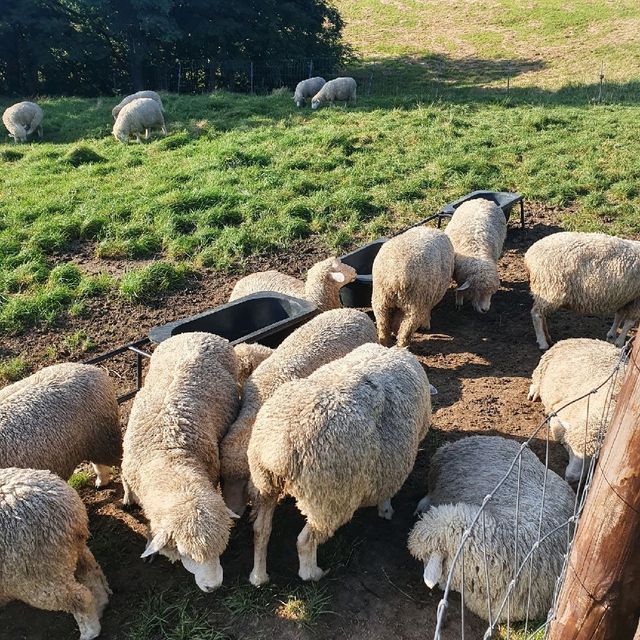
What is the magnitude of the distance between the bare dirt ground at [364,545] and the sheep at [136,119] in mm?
8776

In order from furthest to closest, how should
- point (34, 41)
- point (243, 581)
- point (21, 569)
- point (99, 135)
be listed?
1. point (34, 41)
2. point (99, 135)
3. point (243, 581)
4. point (21, 569)

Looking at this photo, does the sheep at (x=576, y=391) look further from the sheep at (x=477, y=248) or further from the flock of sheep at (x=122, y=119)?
the flock of sheep at (x=122, y=119)

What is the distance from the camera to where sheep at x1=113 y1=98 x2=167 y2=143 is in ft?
47.5

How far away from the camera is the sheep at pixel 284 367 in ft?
14.4

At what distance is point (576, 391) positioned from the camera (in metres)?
5.00

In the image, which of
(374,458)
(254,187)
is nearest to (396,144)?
(254,187)

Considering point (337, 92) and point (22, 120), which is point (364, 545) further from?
point (337, 92)

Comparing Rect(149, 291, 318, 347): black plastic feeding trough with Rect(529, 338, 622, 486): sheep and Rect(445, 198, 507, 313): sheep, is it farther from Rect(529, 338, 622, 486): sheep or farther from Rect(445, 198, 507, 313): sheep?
Rect(529, 338, 622, 486): sheep

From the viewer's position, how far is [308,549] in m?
3.93

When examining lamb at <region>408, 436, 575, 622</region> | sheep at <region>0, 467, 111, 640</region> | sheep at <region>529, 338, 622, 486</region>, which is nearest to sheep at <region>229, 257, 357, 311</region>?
sheep at <region>529, 338, 622, 486</region>

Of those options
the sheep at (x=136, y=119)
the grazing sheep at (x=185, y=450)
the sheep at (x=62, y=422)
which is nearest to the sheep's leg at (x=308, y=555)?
the grazing sheep at (x=185, y=450)

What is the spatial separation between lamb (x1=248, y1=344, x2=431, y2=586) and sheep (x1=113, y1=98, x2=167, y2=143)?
12.1 meters

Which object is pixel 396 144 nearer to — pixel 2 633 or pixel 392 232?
pixel 392 232

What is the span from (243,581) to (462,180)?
27.6ft
